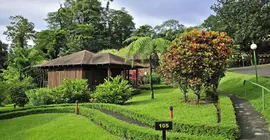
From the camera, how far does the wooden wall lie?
20.7 m

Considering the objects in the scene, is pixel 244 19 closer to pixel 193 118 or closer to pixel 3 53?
pixel 193 118

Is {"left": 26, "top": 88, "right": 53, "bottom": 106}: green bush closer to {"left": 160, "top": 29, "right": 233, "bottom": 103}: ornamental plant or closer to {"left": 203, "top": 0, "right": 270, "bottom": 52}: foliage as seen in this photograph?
{"left": 160, "top": 29, "right": 233, "bottom": 103}: ornamental plant

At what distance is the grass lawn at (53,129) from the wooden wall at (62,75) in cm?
893

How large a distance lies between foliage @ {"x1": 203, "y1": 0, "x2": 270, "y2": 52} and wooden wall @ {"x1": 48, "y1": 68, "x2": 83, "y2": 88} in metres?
18.6

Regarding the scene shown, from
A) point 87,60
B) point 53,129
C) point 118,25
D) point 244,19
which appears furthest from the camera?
point 118,25

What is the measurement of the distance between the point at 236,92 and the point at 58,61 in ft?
49.1

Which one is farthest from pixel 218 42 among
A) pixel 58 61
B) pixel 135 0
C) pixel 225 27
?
pixel 225 27

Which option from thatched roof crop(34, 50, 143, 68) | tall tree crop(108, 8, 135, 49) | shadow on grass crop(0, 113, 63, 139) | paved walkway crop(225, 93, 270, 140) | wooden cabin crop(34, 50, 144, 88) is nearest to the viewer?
paved walkway crop(225, 93, 270, 140)

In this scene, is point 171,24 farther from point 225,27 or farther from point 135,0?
point 135,0

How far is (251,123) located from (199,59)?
3.37m

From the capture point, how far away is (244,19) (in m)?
27.8

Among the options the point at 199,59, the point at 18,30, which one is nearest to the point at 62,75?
the point at 199,59

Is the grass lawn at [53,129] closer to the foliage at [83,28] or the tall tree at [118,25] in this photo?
the foliage at [83,28]

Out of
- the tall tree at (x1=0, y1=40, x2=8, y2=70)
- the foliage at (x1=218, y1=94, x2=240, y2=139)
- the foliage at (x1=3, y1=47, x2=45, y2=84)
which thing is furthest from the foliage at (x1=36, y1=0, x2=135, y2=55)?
the foliage at (x1=218, y1=94, x2=240, y2=139)
